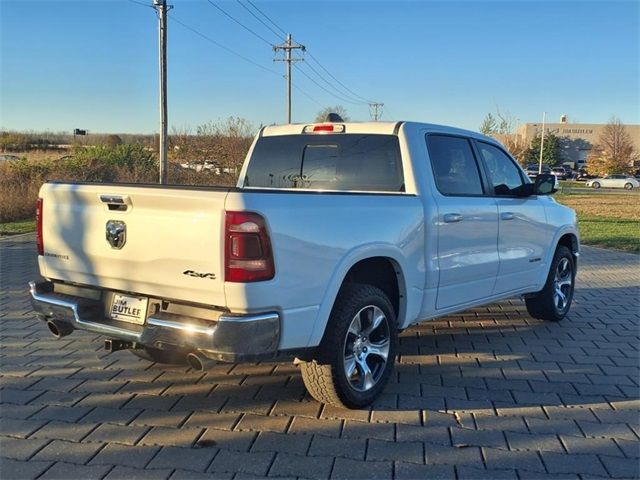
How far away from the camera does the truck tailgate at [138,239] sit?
122 inches

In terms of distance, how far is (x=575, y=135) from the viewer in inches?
3509

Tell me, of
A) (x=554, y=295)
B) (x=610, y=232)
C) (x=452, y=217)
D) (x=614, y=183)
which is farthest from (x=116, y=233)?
(x=614, y=183)

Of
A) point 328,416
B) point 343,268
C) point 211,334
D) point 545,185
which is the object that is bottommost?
point 328,416

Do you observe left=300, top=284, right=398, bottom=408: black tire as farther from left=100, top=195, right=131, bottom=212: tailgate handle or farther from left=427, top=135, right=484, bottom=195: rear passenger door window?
→ left=100, top=195, right=131, bottom=212: tailgate handle

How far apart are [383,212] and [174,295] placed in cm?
147

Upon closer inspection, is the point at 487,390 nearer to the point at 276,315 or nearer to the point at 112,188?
the point at 276,315

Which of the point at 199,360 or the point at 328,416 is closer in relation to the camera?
the point at 199,360

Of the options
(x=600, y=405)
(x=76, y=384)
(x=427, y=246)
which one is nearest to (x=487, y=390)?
(x=600, y=405)

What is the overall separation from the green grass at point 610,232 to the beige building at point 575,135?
69112 mm

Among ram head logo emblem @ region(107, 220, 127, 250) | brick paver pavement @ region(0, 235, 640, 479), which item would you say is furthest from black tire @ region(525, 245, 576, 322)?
ram head logo emblem @ region(107, 220, 127, 250)

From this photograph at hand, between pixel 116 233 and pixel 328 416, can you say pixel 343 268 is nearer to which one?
pixel 328 416

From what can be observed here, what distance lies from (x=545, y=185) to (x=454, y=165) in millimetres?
1305

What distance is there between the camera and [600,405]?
13.1 ft

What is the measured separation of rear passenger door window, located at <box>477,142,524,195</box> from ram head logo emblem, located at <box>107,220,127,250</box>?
10.9 feet
